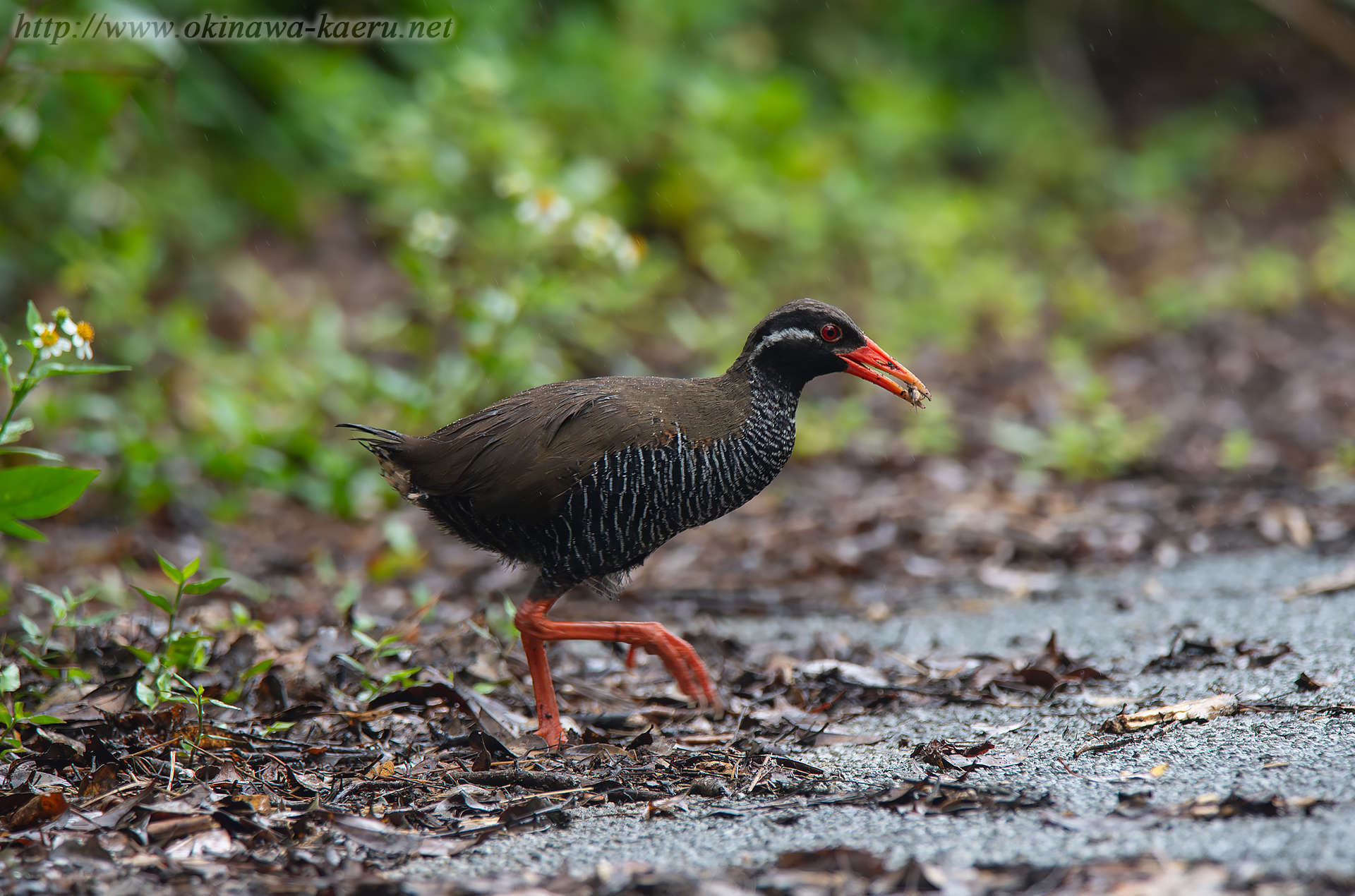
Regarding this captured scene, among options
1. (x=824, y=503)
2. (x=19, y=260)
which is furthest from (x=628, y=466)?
(x=19, y=260)

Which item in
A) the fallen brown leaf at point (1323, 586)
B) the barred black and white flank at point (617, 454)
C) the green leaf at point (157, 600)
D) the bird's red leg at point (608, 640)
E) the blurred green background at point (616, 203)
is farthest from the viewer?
the blurred green background at point (616, 203)

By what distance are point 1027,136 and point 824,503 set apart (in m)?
8.00

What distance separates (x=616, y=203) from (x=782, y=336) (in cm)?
566

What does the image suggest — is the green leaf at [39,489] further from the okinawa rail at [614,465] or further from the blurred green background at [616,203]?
the blurred green background at [616,203]

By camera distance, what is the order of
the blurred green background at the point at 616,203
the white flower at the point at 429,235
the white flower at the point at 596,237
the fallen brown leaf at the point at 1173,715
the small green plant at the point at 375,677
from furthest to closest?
the blurred green background at the point at 616,203 < the white flower at the point at 429,235 < the white flower at the point at 596,237 < the small green plant at the point at 375,677 < the fallen brown leaf at the point at 1173,715

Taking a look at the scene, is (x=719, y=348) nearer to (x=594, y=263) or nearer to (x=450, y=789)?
(x=594, y=263)

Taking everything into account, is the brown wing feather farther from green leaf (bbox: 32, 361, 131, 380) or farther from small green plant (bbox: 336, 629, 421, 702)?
green leaf (bbox: 32, 361, 131, 380)

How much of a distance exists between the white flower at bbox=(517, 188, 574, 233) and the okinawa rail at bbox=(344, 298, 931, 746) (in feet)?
6.91

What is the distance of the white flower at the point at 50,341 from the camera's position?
10.4 ft

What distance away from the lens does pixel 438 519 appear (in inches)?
167

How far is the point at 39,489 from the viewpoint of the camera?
3.06 meters

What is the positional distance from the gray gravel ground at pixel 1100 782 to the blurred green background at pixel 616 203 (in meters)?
2.64

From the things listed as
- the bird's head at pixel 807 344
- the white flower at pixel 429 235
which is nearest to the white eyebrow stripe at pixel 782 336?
the bird's head at pixel 807 344

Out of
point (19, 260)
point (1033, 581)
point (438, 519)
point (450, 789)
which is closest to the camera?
point (450, 789)
